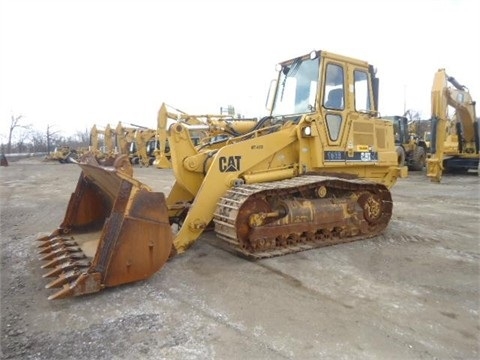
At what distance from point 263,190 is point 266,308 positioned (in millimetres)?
1791

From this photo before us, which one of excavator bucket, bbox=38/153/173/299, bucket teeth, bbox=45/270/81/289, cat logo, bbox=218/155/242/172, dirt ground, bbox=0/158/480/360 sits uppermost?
cat logo, bbox=218/155/242/172

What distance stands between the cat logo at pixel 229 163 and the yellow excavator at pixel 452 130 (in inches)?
343

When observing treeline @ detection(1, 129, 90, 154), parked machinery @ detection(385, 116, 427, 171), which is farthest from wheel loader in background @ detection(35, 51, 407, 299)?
treeline @ detection(1, 129, 90, 154)

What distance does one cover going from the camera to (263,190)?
17.0 feet

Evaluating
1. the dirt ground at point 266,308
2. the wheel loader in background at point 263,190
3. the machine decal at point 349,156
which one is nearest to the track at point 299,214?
the wheel loader in background at point 263,190

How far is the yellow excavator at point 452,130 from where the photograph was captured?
11.9 metres

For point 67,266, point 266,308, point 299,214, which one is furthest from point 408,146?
point 67,266

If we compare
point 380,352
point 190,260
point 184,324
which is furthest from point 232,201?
point 380,352

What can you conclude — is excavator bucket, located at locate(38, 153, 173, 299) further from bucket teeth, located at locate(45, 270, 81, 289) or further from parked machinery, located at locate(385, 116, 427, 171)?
parked machinery, located at locate(385, 116, 427, 171)

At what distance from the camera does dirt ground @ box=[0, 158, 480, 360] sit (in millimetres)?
3082

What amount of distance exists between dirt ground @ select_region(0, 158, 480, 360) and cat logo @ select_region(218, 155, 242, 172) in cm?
120

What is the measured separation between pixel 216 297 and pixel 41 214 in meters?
6.46

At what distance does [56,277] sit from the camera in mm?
4285

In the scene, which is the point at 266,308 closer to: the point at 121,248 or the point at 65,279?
the point at 121,248
